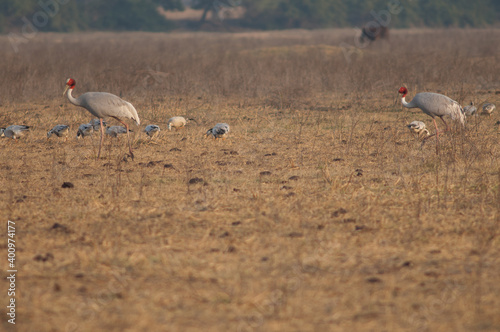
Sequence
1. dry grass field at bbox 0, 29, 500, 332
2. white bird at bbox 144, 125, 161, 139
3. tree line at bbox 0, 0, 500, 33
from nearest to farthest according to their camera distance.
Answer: dry grass field at bbox 0, 29, 500, 332
white bird at bbox 144, 125, 161, 139
tree line at bbox 0, 0, 500, 33

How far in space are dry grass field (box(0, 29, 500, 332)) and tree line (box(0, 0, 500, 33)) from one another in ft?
135

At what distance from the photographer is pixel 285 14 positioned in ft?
178

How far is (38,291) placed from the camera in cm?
338

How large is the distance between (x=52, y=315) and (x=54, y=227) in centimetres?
155

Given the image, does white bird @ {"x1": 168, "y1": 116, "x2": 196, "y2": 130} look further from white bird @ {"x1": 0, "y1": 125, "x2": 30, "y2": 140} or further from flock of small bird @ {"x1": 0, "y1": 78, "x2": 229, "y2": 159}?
white bird @ {"x1": 0, "y1": 125, "x2": 30, "y2": 140}

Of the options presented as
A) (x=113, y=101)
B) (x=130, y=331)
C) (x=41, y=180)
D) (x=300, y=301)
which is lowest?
(x=130, y=331)

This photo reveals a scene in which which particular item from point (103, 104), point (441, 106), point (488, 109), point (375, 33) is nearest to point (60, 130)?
point (103, 104)

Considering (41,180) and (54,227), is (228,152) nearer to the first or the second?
(41,180)

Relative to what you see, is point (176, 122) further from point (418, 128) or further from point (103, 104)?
point (418, 128)

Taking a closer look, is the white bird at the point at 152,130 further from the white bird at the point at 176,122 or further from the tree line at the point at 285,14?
the tree line at the point at 285,14

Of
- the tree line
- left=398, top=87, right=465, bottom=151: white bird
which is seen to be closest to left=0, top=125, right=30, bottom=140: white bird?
left=398, top=87, right=465, bottom=151: white bird

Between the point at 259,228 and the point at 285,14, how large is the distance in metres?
52.3

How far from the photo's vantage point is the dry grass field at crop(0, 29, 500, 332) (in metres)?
3.12

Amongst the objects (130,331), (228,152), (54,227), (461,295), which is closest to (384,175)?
(228,152)
